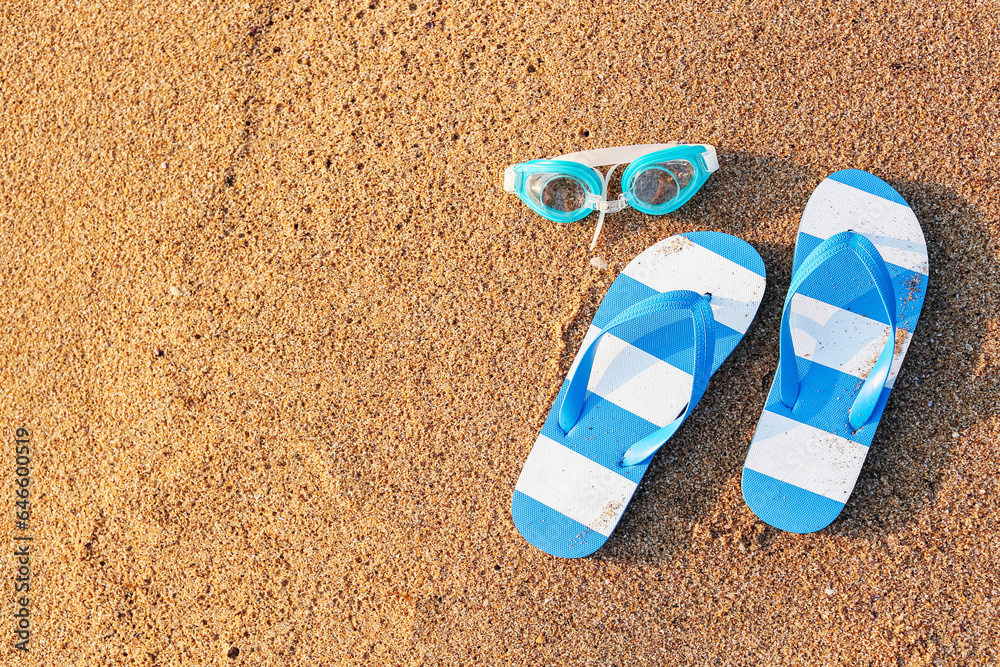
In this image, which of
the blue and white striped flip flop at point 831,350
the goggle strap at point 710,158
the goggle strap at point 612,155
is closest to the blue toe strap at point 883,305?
the blue and white striped flip flop at point 831,350

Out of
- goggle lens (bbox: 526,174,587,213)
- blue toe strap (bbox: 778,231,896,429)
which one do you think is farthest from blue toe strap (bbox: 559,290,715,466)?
goggle lens (bbox: 526,174,587,213)

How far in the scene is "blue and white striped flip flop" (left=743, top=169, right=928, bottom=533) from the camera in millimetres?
1664

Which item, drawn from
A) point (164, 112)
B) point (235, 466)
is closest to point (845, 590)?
point (235, 466)

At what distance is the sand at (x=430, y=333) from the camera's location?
5.51 ft

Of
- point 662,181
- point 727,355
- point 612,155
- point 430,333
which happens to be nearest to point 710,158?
point 662,181

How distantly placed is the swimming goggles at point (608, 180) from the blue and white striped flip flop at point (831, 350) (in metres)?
0.33

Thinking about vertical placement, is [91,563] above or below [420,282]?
below

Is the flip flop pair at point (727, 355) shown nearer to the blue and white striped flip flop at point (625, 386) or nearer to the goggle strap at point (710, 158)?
the blue and white striped flip flop at point (625, 386)

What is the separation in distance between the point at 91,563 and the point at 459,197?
1.43 m

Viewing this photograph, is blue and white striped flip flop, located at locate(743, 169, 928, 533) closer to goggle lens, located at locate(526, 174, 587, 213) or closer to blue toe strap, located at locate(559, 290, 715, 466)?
blue toe strap, located at locate(559, 290, 715, 466)

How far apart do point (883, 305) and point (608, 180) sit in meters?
0.77

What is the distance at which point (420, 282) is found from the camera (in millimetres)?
1786

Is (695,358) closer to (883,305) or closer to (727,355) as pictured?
(727,355)

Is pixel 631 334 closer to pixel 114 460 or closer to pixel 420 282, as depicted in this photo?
pixel 420 282
